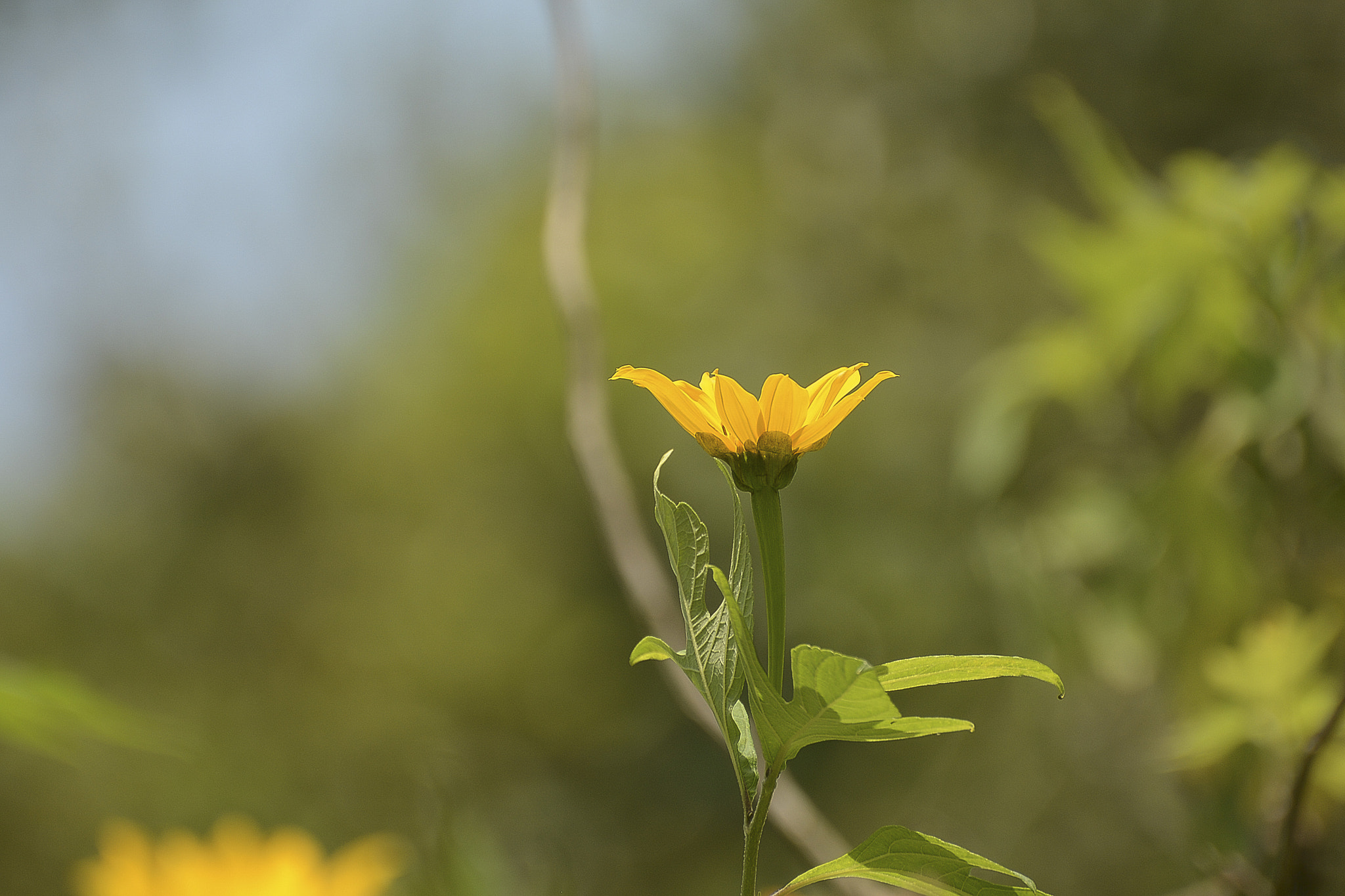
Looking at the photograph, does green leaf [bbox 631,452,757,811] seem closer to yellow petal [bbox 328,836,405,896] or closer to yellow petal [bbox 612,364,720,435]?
yellow petal [bbox 612,364,720,435]

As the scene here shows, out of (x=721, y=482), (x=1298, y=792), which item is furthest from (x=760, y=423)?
(x=721, y=482)

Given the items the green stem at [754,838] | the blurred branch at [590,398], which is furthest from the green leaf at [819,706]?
the blurred branch at [590,398]

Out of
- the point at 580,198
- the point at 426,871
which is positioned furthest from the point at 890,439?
the point at 426,871

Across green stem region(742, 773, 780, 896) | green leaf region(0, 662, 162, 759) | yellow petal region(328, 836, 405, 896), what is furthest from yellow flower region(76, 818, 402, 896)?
green stem region(742, 773, 780, 896)

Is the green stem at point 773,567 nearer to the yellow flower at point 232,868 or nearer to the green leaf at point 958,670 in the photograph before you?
the green leaf at point 958,670

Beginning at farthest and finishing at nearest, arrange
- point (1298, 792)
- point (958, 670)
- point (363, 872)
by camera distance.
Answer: point (363, 872) → point (1298, 792) → point (958, 670)

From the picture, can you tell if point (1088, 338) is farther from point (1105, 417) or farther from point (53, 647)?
point (53, 647)

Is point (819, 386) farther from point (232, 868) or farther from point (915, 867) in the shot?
point (232, 868)

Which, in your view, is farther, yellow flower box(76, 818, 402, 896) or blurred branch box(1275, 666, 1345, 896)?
yellow flower box(76, 818, 402, 896)
